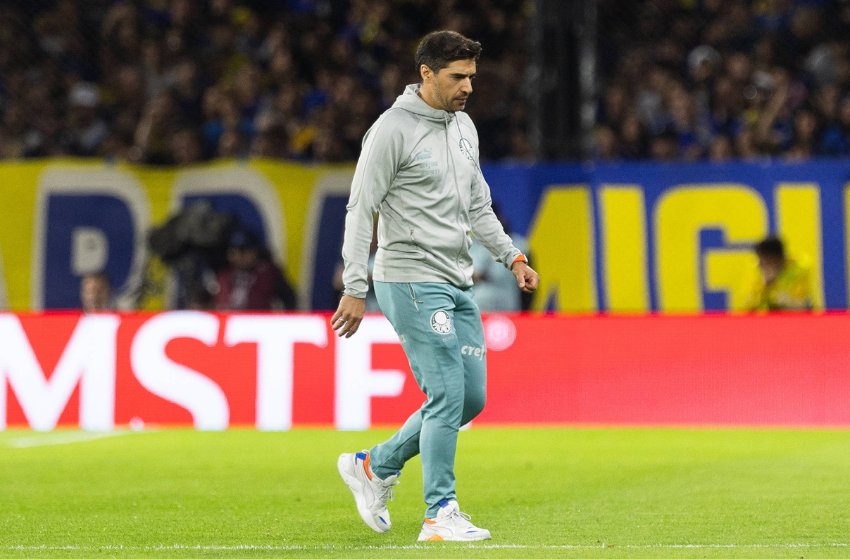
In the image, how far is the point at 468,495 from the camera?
8.28 metres

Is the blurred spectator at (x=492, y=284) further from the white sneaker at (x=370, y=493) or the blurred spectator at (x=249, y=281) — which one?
the white sneaker at (x=370, y=493)

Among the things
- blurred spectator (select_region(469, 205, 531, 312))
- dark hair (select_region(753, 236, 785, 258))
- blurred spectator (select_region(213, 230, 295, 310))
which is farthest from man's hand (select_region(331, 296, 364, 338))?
blurred spectator (select_region(213, 230, 295, 310))

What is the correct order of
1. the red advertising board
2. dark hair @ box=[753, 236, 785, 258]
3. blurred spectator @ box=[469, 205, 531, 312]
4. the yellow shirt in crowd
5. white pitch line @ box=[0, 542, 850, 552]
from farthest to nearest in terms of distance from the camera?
1. blurred spectator @ box=[469, 205, 531, 312]
2. the yellow shirt in crowd
3. dark hair @ box=[753, 236, 785, 258]
4. the red advertising board
5. white pitch line @ box=[0, 542, 850, 552]

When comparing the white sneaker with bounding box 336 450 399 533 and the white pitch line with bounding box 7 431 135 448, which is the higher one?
the white sneaker with bounding box 336 450 399 533

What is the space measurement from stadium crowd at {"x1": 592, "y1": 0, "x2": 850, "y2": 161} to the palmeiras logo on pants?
8812 millimetres

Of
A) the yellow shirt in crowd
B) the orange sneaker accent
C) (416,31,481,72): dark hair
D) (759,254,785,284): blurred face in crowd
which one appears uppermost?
(416,31,481,72): dark hair

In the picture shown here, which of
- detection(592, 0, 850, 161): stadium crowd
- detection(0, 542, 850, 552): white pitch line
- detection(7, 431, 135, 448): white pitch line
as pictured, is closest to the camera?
detection(0, 542, 850, 552): white pitch line

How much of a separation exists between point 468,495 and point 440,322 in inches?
83.3

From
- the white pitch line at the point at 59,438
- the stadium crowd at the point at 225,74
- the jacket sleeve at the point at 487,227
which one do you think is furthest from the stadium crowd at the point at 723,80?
the jacket sleeve at the point at 487,227

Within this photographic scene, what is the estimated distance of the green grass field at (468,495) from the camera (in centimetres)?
636

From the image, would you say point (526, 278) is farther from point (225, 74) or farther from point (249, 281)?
point (225, 74)

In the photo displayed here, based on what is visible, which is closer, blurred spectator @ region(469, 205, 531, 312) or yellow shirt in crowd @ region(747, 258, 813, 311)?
yellow shirt in crowd @ region(747, 258, 813, 311)

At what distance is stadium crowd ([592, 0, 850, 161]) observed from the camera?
1482 centimetres

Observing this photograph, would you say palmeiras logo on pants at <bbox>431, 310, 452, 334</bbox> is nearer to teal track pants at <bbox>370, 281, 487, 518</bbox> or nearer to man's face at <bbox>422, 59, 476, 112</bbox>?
teal track pants at <bbox>370, 281, 487, 518</bbox>
